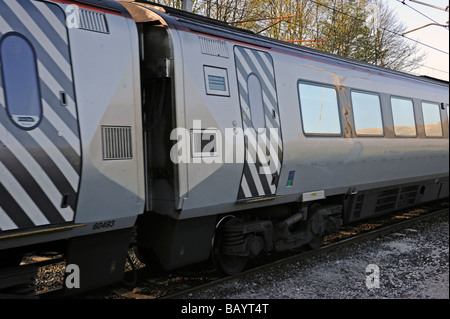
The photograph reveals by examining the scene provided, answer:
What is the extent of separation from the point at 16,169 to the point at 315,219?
4.88m

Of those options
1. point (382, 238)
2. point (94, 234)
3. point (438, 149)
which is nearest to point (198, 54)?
point (94, 234)

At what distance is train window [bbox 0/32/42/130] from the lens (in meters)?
3.71

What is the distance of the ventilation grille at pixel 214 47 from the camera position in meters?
5.33

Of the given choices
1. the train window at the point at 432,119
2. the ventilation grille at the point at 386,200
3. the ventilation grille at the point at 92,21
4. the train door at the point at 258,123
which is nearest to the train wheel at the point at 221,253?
the train door at the point at 258,123

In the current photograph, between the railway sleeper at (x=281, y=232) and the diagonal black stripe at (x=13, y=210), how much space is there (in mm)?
2771

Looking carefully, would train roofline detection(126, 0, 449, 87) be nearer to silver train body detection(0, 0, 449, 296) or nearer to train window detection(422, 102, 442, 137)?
silver train body detection(0, 0, 449, 296)

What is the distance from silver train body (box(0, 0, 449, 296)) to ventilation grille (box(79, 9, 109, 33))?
0.01 metres

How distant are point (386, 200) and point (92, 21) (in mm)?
7195

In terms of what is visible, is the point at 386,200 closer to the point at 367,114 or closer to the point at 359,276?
the point at 367,114

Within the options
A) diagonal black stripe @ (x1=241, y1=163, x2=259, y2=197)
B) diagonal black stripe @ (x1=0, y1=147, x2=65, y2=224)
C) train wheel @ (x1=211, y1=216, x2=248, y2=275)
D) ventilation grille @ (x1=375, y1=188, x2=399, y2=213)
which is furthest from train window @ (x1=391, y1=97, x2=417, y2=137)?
diagonal black stripe @ (x1=0, y1=147, x2=65, y2=224)

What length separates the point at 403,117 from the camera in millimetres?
9570

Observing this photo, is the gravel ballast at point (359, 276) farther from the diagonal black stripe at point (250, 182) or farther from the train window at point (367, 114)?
the train window at point (367, 114)
